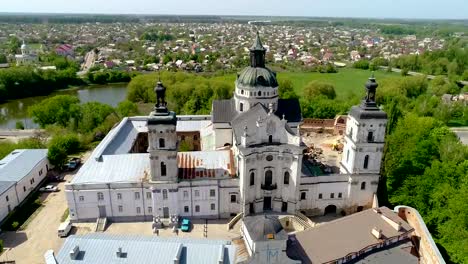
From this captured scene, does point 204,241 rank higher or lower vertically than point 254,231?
lower

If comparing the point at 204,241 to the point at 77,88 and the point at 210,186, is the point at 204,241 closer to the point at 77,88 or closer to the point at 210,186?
the point at 210,186

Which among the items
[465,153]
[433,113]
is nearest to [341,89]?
[433,113]

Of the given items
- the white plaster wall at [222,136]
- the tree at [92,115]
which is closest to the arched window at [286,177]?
the white plaster wall at [222,136]

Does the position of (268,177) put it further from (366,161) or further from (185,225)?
(366,161)

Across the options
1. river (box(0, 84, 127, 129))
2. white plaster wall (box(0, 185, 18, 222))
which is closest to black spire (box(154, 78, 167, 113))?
white plaster wall (box(0, 185, 18, 222))

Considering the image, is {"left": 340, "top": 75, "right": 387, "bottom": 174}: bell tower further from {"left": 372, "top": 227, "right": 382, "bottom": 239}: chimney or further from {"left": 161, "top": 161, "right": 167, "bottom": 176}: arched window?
{"left": 161, "top": 161, "right": 167, "bottom": 176}: arched window

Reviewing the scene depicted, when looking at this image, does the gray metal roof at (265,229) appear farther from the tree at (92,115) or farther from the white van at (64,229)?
the tree at (92,115)
